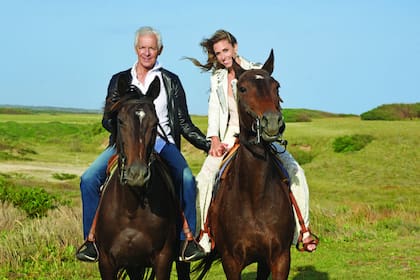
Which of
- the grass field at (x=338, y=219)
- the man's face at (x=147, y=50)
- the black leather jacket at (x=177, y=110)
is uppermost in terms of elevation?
the man's face at (x=147, y=50)

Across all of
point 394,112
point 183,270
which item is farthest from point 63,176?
point 394,112

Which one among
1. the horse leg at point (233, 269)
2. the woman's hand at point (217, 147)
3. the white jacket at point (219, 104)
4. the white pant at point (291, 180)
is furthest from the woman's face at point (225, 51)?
the horse leg at point (233, 269)

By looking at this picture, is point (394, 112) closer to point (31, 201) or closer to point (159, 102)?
point (31, 201)

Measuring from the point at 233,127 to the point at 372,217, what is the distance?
11.6 metres

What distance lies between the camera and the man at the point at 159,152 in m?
6.99

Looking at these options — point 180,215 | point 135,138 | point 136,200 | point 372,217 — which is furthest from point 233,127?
point 372,217

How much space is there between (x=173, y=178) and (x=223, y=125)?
3.30 ft

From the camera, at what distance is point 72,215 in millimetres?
14289

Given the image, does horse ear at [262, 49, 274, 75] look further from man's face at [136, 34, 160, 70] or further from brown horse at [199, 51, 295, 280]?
man's face at [136, 34, 160, 70]

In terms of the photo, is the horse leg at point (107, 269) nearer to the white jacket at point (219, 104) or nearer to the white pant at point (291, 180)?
the white pant at point (291, 180)

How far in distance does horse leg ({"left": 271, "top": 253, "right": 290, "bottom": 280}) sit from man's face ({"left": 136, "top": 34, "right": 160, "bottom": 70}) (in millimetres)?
2547

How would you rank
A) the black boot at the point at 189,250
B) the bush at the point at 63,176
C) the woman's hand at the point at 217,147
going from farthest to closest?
1. the bush at the point at 63,176
2. the woman's hand at the point at 217,147
3. the black boot at the point at 189,250

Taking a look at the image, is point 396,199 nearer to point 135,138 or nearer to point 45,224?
point 45,224

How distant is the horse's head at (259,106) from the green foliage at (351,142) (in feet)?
104
